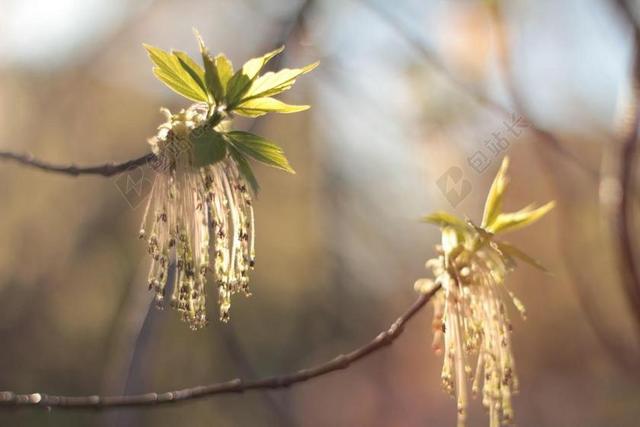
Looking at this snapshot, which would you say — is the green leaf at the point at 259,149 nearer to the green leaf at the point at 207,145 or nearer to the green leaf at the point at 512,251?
the green leaf at the point at 207,145

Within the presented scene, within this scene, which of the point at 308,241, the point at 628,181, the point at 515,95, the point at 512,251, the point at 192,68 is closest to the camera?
the point at 192,68

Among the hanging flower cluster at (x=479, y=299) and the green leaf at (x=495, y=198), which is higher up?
the green leaf at (x=495, y=198)

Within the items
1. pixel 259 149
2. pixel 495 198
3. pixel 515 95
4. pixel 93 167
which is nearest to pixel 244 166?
pixel 259 149

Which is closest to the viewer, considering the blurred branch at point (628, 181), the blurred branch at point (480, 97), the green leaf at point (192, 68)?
the green leaf at point (192, 68)

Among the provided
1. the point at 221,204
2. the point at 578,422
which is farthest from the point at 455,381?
the point at 578,422

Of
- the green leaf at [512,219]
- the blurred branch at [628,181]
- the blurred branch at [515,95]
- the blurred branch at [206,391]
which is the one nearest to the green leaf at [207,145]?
the blurred branch at [206,391]

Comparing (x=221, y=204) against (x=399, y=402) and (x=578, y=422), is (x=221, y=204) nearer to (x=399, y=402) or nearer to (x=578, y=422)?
(x=578, y=422)

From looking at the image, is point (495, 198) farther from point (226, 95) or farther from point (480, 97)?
point (480, 97)
